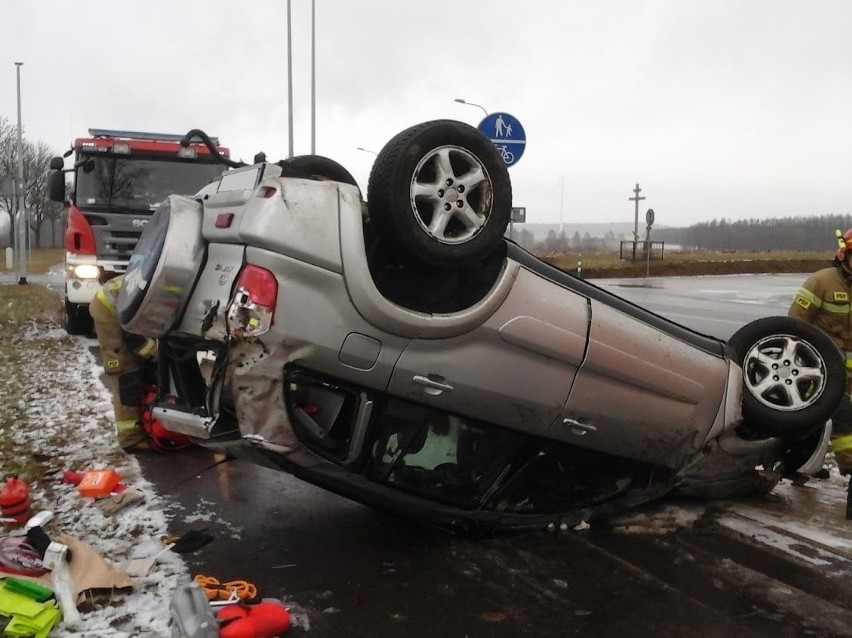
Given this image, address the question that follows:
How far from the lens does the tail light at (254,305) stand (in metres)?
2.93

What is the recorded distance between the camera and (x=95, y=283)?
9.84m

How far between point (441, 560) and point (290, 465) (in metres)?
0.85

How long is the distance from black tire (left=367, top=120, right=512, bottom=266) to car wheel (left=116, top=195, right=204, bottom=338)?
2.62 ft

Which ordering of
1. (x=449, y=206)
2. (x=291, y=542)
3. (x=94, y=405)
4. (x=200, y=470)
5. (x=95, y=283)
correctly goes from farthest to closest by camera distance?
1. (x=95, y=283)
2. (x=94, y=405)
3. (x=200, y=470)
4. (x=291, y=542)
5. (x=449, y=206)

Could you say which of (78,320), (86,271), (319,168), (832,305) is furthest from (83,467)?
(78,320)

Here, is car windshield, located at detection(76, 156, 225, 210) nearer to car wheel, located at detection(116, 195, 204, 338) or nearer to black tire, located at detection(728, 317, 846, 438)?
car wheel, located at detection(116, 195, 204, 338)

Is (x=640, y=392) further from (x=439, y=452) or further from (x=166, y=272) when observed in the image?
(x=166, y=272)

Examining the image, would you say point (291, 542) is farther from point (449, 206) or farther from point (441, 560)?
point (449, 206)

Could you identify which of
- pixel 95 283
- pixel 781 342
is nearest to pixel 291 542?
pixel 781 342

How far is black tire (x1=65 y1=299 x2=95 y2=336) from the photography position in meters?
11.1

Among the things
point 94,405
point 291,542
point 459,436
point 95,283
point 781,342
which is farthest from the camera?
point 95,283

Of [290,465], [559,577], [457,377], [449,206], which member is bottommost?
[559,577]

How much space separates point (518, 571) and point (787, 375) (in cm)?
176

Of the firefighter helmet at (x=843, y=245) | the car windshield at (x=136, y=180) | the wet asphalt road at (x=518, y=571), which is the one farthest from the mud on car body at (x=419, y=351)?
the car windshield at (x=136, y=180)
